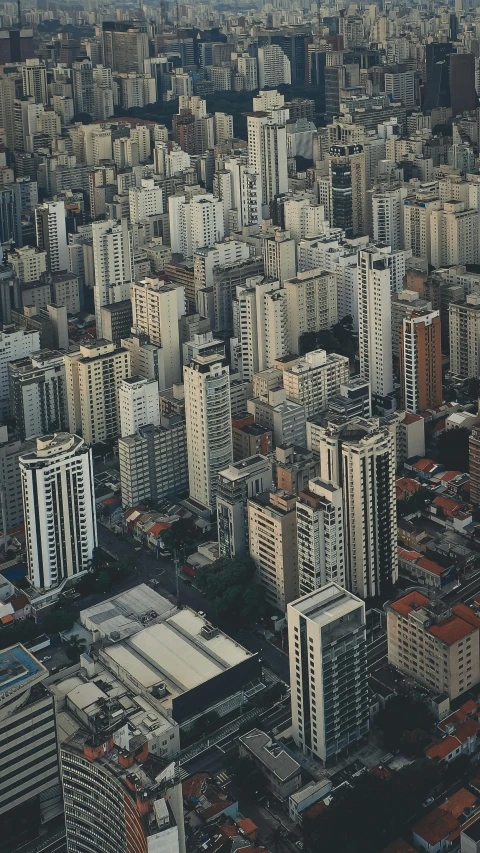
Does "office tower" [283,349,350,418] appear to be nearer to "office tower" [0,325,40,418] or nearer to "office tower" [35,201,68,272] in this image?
"office tower" [0,325,40,418]

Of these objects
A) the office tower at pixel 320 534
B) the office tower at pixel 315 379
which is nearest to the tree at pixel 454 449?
the office tower at pixel 315 379

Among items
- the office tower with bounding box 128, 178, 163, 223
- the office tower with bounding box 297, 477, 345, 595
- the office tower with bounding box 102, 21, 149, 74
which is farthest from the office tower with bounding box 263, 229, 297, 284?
the office tower with bounding box 102, 21, 149, 74

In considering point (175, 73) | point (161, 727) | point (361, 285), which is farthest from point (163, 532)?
point (175, 73)

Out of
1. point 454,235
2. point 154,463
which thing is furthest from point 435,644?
point 454,235

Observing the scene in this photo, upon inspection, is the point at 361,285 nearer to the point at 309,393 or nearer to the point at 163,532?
the point at 309,393

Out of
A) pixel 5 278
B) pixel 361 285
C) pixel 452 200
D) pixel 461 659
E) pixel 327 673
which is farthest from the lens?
pixel 452 200

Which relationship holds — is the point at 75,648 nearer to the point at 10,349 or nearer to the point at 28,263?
the point at 10,349

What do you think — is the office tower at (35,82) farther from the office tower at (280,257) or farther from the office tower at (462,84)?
the office tower at (280,257)
